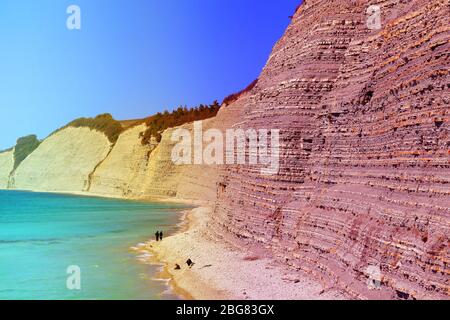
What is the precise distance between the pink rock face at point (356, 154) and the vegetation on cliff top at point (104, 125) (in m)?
63.1

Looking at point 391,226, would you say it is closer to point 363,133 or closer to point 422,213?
point 422,213

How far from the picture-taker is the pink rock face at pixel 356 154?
36.9 ft

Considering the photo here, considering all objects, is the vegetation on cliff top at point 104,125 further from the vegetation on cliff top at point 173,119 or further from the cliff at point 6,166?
the cliff at point 6,166

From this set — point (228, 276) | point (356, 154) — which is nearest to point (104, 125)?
point (228, 276)

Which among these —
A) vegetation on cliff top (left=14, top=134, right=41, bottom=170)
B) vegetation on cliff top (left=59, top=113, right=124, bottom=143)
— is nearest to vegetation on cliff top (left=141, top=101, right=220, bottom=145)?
vegetation on cliff top (left=59, top=113, right=124, bottom=143)

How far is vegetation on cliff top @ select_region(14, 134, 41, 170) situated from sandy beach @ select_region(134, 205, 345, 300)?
9907cm

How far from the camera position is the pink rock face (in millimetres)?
11258

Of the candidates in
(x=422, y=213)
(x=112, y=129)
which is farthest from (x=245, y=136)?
(x=112, y=129)

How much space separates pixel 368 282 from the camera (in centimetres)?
1212

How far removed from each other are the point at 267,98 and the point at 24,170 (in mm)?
98108

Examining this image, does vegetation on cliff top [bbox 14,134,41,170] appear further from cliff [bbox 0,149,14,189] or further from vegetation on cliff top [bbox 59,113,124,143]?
vegetation on cliff top [bbox 59,113,124,143]

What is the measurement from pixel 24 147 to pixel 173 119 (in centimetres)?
5954

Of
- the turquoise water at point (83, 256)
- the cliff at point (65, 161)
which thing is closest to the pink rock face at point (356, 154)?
the turquoise water at point (83, 256)
